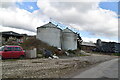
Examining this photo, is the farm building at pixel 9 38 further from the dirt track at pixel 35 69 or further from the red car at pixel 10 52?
the dirt track at pixel 35 69

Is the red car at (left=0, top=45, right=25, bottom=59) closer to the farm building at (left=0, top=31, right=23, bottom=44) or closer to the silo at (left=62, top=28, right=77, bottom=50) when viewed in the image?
the farm building at (left=0, top=31, right=23, bottom=44)

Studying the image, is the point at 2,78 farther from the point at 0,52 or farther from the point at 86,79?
the point at 0,52

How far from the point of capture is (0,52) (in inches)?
645

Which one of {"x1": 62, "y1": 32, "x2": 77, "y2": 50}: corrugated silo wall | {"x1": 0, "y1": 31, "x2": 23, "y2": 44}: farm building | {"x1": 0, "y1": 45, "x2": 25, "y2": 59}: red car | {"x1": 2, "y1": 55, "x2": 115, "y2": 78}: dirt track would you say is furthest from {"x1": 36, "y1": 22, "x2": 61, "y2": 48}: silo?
{"x1": 2, "y1": 55, "x2": 115, "y2": 78}: dirt track

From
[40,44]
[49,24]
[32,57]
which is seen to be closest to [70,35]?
[49,24]

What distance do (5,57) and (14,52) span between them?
3.97 feet

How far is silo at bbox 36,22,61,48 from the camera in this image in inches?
1314

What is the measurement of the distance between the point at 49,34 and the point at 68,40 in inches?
318

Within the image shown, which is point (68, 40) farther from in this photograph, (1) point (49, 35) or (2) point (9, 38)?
(2) point (9, 38)

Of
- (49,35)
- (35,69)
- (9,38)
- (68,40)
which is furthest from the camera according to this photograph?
(68,40)

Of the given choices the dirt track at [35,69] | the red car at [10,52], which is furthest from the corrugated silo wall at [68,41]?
the dirt track at [35,69]

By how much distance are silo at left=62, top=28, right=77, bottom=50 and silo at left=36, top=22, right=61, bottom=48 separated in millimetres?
4957

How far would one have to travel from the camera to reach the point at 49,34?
33375 mm

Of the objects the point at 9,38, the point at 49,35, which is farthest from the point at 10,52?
the point at 9,38
